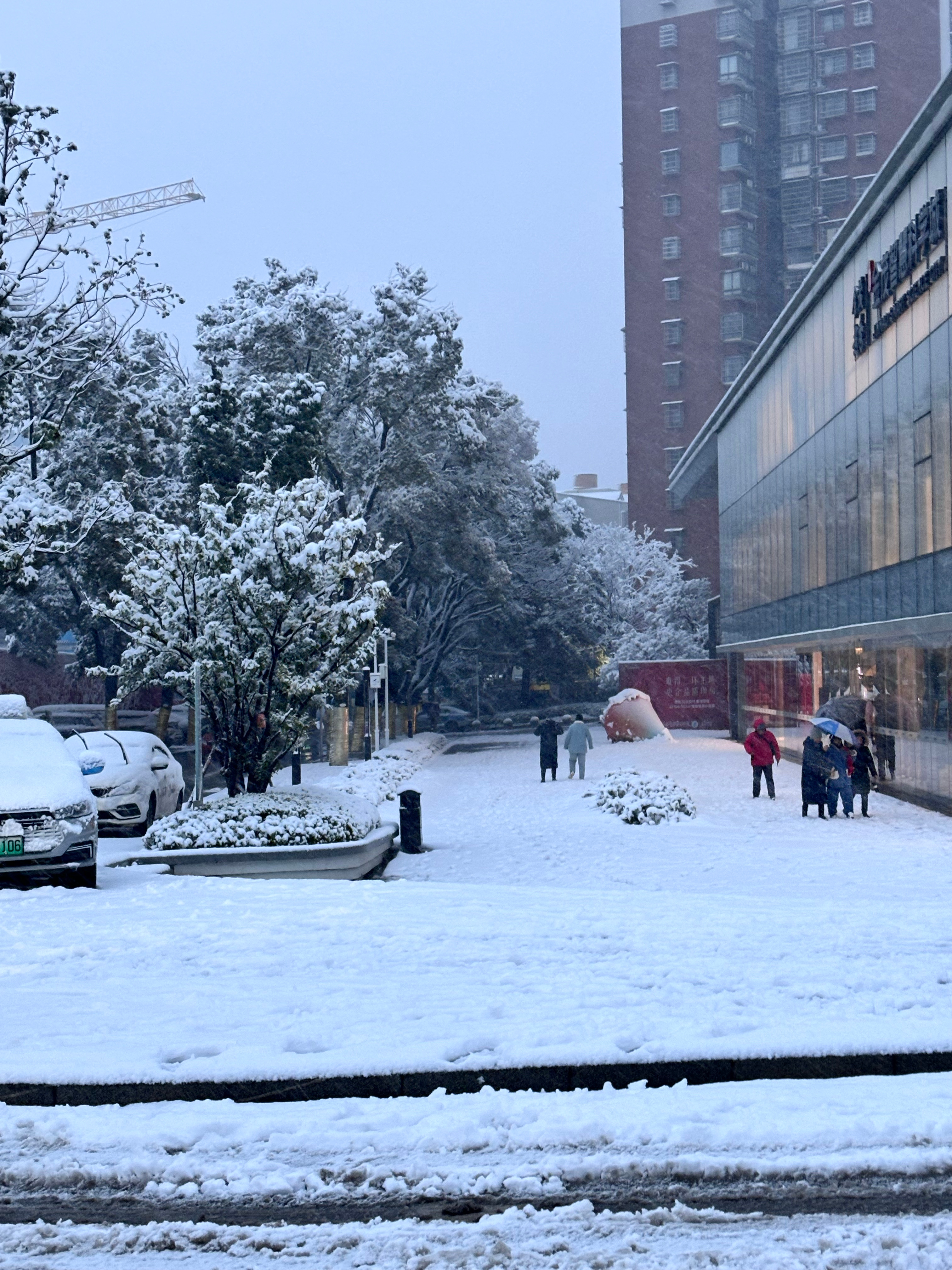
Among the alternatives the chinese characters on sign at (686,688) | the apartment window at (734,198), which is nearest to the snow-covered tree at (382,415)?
the chinese characters on sign at (686,688)

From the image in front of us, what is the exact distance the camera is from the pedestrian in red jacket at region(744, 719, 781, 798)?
24938 millimetres

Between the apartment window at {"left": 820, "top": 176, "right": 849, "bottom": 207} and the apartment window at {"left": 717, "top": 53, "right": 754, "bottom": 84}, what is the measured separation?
8112 mm

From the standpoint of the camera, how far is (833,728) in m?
20.8

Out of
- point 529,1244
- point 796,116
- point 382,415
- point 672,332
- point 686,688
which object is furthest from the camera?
point 796,116

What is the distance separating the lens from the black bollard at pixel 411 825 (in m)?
18.7

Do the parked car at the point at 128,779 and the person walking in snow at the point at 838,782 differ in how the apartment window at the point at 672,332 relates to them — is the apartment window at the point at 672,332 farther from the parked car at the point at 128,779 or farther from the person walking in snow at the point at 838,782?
the parked car at the point at 128,779

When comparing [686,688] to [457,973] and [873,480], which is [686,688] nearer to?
[873,480]

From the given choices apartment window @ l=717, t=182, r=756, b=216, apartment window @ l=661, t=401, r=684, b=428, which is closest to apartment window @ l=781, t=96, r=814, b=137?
apartment window @ l=717, t=182, r=756, b=216

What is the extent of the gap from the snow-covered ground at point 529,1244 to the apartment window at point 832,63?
92.0 meters

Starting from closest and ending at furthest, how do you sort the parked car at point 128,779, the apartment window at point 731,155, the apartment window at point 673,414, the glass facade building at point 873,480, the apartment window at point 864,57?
the parked car at point 128,779
the glass facade building at point 873,480
the apartment window at point 673,414
the apartment window at point 731,155
the apartment window at point 864,57

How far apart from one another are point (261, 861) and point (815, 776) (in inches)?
408

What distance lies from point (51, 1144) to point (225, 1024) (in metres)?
1.56

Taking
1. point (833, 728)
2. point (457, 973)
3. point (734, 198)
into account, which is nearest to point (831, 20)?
point (734, 198)

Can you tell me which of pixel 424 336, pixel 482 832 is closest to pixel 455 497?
pixel 424 336
